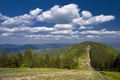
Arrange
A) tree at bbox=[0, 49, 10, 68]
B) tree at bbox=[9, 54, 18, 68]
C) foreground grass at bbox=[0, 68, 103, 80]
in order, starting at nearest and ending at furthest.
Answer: foreground grass at bbox=[0, 68, 103, 80] < tree at bbox=[0, 49, 10, 68] < tree at bbox=[9, 54, 18, 68]

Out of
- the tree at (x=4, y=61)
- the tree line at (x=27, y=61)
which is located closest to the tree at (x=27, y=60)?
the tree line at (x=27, y=61)

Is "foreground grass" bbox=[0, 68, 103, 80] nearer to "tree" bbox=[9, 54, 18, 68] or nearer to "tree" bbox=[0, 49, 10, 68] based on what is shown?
A: "tree" bbox=[0, 49, 10, 68]

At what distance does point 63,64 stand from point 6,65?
37811mm

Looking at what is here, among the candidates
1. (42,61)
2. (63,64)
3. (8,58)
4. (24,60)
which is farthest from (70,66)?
(8,58)

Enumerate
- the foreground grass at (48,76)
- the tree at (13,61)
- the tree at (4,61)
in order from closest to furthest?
the foreground grass at (48,76) → the tree at (4,61) → the tree at (13,61)

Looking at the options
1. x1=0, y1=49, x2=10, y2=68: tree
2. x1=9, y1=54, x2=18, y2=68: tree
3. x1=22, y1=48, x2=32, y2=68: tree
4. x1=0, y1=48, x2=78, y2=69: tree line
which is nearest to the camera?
x1=0, y1=49, x2=10, y2=68: tree

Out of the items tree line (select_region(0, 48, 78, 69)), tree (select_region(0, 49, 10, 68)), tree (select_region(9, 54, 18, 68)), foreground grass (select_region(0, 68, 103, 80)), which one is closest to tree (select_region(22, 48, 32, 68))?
tree line (select_region(0, 48, 78, 69))

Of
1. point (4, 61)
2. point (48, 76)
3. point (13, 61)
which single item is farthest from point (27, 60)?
point (48, 76)

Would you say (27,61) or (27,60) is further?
(27,60)

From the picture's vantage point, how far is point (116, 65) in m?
183

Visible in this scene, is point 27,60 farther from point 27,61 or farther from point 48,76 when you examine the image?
point 48,76

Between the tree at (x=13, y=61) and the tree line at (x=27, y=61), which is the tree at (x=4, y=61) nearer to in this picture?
the tree line at (x=27, y=61)

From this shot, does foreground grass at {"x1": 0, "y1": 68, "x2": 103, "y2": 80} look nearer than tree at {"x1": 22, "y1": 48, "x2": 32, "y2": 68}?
Yes

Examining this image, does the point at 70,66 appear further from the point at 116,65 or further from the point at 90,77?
the point at 90,77
